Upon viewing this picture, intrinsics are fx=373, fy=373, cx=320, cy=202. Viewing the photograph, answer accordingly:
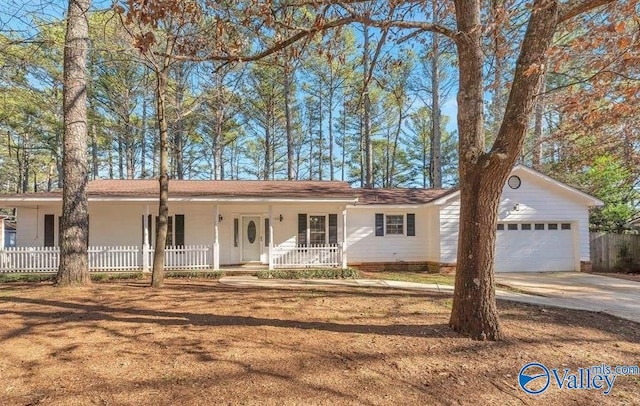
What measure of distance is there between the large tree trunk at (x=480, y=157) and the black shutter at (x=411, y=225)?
377 inches

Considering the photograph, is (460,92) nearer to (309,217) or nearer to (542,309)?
(542,309)

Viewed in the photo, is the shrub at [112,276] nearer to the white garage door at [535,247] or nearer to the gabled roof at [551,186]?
the gabled roof at [551,186]

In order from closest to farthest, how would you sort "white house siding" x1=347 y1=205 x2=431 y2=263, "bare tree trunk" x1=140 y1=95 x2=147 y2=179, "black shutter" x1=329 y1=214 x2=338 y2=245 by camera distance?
"black shutter" x1=329 y1=214 x2=338 y2=245
"white house siding" x1=347 y1=205 x2=431 y2=263
"bare tree trunk" x1=140 y1=95 x2=147 y2=179

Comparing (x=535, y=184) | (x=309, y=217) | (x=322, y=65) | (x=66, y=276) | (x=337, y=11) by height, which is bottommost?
(x=66, y=276)

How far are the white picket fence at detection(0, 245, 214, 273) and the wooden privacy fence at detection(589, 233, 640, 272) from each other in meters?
15.0

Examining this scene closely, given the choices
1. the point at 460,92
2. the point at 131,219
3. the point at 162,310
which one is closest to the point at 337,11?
the point at 460,92

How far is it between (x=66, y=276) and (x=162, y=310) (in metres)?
3.63

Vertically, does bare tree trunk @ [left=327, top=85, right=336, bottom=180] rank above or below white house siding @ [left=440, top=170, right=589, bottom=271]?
above

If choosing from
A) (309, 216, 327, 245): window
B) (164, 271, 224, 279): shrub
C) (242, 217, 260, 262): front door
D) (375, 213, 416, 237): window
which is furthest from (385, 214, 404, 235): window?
(164, 271, 224, 279): shrub

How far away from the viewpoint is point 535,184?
536 inches

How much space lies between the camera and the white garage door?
44.4 ft

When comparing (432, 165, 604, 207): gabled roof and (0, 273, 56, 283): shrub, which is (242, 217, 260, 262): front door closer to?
(0, 273, 56, 283): shrub

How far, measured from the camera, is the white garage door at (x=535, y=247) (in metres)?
13.5

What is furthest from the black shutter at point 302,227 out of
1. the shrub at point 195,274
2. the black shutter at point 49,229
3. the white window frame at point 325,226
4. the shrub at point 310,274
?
the black shutter at point 49,229
